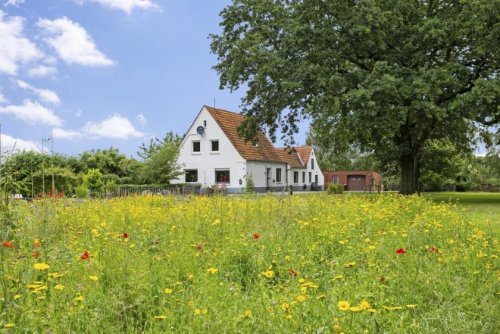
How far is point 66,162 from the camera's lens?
40.6 metres

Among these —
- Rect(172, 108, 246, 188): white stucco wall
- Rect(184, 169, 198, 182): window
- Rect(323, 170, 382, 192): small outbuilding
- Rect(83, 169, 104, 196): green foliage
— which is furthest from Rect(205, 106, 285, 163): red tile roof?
Rect(323, 170, 382, 192): small outbuilding

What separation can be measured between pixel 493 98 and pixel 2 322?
73.7 ft

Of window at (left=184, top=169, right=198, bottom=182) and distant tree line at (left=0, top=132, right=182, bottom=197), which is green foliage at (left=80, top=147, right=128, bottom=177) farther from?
window at (left=184, top=169, right=198, bottom=182)

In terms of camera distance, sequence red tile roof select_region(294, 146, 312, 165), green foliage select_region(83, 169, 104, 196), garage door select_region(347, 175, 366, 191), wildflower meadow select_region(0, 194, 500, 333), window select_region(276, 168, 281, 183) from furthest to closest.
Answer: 1. garage door select_region(347, 175, 366, 191)
2. red tile roof select_region(294, 146, 312, 165)
3. window select_region(276, 168, 281, 183)
4. green foliage select_region(83, 169, 104, 196)
5. wildflower meadow select_region(0, 194, 500, 333)

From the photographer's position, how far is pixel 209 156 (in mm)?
43344

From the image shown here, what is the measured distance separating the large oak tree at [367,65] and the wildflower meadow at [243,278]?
14.4m

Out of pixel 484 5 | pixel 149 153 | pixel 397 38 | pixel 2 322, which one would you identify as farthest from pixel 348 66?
pixel 2 322

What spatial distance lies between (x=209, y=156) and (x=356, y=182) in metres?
31.3

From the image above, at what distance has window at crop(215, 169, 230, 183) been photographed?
42.8 meters

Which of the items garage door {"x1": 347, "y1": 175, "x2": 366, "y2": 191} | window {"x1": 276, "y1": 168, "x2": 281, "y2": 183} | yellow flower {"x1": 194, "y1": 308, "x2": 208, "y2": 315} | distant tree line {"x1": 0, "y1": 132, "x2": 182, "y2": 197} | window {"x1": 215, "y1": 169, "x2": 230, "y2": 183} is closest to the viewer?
yellow flower {"x1": 194, "y1": 308, "x2": 208, "y2": 315}

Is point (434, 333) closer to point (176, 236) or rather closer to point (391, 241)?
point (391, 241)

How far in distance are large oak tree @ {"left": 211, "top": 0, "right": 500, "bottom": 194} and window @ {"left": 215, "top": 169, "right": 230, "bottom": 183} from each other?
14615 mm

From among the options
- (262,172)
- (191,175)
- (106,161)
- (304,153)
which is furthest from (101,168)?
(304,153)

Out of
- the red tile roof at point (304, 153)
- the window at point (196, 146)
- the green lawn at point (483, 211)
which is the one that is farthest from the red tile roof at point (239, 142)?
Result: the green lawn at point (483, 211)
